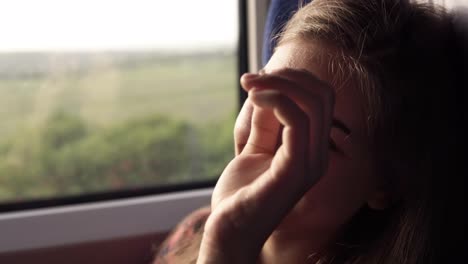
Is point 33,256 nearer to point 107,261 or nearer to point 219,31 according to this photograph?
point 107,261

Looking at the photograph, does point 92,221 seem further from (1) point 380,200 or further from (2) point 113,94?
(1) point 380,200

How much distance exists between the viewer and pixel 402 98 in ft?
2.15

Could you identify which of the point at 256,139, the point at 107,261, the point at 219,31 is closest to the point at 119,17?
the point at 219,31

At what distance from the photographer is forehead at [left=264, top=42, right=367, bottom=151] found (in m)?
0.64

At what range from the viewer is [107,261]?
137 centimetres

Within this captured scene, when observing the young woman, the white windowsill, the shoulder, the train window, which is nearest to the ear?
the young woman

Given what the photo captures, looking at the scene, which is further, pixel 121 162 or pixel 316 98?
pixel 121 162

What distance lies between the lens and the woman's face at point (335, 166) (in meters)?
0.64

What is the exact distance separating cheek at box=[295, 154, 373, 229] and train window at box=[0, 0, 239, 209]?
995 millimetres

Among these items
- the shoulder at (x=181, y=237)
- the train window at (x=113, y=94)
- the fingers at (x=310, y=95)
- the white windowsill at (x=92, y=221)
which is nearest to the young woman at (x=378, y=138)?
the fingers at (x=310, y=95)

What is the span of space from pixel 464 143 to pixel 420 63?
12cm

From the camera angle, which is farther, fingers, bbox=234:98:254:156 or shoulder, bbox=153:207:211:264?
shoulder, bbox=153:207:211:264

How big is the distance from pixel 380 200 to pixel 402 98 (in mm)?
140

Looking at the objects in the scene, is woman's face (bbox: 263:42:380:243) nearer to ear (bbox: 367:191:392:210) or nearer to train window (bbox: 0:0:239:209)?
ear (bbox: 367:191:392:210)
